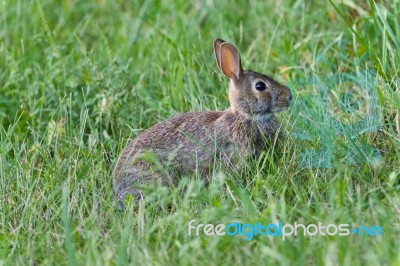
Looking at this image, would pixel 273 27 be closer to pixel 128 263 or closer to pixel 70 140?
pixel 70 140

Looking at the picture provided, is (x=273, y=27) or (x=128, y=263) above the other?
(x=273, y=27)

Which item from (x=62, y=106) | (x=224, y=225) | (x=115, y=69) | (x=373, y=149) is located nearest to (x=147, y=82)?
(x=115, y=69)

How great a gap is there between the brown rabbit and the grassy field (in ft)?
0.42

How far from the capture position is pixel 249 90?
527cm

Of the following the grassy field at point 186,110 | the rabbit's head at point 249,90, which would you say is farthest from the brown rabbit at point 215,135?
the grassy field at point 186,110

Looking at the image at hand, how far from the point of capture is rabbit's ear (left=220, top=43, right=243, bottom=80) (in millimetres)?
5252

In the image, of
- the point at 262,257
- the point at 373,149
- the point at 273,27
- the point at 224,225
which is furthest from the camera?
the point at 273,27

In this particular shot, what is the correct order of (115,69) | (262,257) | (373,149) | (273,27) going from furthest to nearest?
(273,27) → (115,69) → (373,149) → (262,257)

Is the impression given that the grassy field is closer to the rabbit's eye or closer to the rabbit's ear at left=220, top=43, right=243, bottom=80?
the rabbit's eye

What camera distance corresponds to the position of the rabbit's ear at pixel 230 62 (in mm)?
5252

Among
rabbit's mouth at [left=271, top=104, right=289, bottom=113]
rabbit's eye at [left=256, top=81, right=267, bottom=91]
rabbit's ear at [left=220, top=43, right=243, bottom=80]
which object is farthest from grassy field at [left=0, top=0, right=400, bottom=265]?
rabbit's ear at [left=220, top=43, right=243, bottom=80]

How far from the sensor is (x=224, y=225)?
400 cm

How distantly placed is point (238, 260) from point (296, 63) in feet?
9.30

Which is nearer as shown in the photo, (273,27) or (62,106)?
(62,106)
